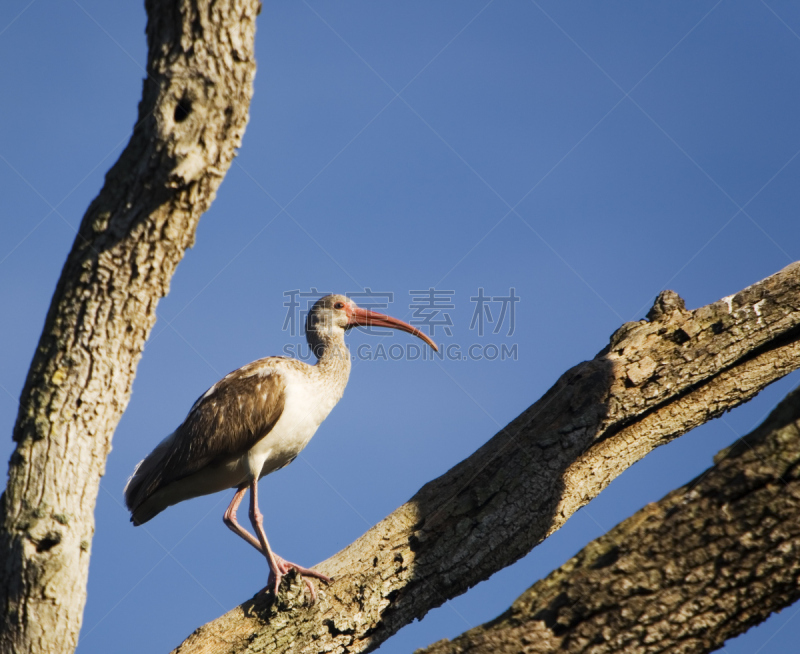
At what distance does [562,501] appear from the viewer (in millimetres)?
5102

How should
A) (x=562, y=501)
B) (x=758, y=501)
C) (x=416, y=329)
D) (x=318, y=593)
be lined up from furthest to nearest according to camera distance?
(x=416, y=329) < (x=562, y=501) < (x=318, y=593) < (x=758, y=501)

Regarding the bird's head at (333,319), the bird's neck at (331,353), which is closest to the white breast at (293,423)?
the bird's neck at (331,353)

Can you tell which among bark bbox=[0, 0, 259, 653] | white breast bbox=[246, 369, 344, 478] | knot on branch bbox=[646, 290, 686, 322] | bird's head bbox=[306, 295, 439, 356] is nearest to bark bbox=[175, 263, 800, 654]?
knot on branch bbox=[646, 290, 686, 322]

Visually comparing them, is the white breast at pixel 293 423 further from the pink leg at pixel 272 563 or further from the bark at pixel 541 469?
the bark at pixel 541 469

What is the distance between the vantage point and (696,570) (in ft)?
8.75

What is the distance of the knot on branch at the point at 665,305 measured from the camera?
5.49 metres

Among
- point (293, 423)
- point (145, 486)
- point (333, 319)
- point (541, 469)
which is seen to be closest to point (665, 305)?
point (541, 469)

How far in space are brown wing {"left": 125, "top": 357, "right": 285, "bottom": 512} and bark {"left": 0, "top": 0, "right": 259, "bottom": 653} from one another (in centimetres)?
338

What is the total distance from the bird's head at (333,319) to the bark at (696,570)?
16.9ft

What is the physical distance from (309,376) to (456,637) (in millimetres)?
4285

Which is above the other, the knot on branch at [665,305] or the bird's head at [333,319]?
the bird's head at [333,319]

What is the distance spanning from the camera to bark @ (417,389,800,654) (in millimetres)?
2588

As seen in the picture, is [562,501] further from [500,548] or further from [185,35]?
[185,35]

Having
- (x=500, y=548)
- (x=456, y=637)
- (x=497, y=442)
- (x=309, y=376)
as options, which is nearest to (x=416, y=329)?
(x=309, y=376)
